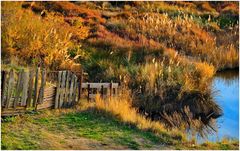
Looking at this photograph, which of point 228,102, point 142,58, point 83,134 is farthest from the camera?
point 142,58

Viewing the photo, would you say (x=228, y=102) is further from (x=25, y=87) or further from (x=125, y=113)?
(x=25, y=87)

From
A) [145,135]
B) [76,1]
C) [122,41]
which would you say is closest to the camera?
[145,135]

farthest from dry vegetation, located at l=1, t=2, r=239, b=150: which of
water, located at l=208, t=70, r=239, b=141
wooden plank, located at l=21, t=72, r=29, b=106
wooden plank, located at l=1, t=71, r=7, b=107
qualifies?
wooden plank, located at l=1, t=71, r=7, b=107

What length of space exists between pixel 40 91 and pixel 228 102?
655cm

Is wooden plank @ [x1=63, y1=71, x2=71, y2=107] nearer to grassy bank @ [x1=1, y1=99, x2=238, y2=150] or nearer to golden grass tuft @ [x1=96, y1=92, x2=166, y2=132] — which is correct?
grassy bank @ [x1=1, y1=99, x2=238, y2=150]

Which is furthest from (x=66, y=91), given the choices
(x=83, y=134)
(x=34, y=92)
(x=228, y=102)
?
(x=228, y=102)

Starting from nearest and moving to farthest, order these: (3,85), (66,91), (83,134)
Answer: (83,134) < (3,85) < (66,91)

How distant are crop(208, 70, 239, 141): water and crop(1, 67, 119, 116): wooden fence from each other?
2.92 meters

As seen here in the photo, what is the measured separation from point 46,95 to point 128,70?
473cm

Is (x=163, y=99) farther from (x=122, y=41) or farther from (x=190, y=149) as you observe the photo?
(x=122, y=41)

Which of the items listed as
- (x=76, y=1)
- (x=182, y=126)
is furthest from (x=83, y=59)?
(x=76, y=1)

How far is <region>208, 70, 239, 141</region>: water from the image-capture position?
12.1 meters

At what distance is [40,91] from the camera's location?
1083cm

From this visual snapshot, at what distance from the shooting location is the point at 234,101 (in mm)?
15391
